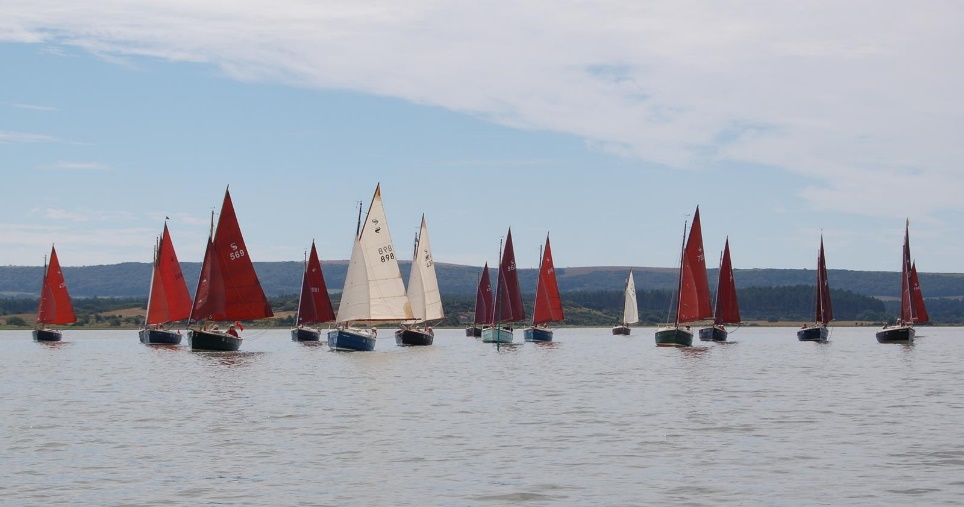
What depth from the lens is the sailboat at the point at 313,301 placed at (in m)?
107

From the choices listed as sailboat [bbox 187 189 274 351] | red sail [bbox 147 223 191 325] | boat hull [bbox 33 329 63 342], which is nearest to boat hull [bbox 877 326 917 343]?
sailboat [bbox 187 189 274 351]

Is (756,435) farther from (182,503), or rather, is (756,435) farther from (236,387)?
(236,387)

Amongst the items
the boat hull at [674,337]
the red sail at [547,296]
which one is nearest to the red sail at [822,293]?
the boat hull at [674,337]

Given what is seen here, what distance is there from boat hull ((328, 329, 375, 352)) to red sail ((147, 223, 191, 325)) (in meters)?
18.0

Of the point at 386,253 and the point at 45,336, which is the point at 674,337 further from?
the point at 45,336

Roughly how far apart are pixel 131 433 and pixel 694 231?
68.0m

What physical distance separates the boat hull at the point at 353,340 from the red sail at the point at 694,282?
994 inches

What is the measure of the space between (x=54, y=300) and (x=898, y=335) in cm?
8020

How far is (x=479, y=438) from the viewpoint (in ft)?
110

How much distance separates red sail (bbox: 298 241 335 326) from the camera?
107000 mm

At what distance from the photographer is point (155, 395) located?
48656 millimetres

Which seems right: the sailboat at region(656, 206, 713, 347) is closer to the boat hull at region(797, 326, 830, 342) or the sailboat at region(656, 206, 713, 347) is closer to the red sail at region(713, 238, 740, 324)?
the red sail at region(713, 238, 740, 324)

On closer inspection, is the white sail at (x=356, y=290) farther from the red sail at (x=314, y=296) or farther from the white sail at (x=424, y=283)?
the red sail at (x=314, y=296)

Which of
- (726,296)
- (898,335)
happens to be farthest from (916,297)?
(726,296)
